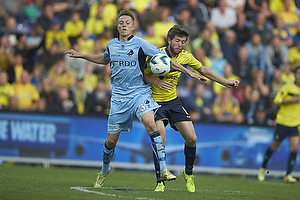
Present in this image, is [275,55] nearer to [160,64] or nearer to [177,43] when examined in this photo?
[177,43]

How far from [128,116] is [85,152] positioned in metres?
5.89

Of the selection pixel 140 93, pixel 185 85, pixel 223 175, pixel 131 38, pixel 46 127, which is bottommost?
pixel 223 175

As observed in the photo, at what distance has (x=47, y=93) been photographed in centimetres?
1416

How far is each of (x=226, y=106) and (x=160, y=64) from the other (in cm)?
768

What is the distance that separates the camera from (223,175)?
44.7ft

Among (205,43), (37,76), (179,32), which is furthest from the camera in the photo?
(205,43)

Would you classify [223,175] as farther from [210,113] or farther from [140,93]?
[140,93]

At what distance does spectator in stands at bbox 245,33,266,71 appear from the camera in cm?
1645

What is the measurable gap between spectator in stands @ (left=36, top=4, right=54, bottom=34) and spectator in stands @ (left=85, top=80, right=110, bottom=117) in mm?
3520

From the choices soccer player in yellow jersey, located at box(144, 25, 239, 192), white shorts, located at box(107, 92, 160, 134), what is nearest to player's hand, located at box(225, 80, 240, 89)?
soccer player in yellow jersey, located at box(144, 25, 239, 192)

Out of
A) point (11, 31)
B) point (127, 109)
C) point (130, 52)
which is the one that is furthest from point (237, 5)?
point (127, 109)

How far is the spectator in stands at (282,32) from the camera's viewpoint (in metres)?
17.3

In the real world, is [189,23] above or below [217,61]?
→ above

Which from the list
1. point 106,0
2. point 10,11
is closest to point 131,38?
point 106,0
